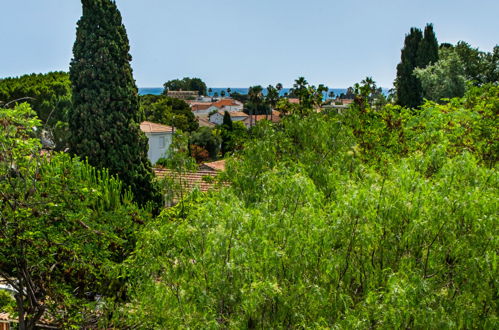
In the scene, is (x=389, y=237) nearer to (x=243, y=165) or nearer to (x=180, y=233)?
(x=180, y=233)

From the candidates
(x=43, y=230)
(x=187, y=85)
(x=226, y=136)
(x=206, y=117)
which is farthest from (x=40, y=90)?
(x=187, y=85)

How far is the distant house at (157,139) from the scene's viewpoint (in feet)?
188

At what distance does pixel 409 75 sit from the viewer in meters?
57.4

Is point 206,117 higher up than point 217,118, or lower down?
lower down

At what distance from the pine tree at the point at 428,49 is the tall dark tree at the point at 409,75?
0.74 metres

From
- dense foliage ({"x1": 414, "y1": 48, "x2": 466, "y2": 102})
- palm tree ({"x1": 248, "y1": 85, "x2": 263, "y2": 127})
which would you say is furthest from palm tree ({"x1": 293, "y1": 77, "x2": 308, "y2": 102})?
palm tree ({"x1": 248, "y1": 85, "x2": 263, "y2": 127})

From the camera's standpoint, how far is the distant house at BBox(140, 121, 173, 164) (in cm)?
5734

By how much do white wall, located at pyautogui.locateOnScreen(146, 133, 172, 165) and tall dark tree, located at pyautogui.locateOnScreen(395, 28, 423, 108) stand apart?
26.6 m

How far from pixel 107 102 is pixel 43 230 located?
9733 millimetres

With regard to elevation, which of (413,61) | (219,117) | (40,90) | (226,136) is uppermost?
(413,61)

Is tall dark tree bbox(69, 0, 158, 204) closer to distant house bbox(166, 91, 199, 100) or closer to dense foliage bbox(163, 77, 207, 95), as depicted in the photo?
distant house bbox(166, 91, 199, 100)

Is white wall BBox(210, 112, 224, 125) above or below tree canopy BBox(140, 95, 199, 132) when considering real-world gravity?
below

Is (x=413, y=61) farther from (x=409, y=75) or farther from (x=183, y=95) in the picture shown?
(x=183, y=95)

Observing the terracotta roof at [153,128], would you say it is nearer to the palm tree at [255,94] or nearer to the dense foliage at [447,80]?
the dense foliage at [447,80]
